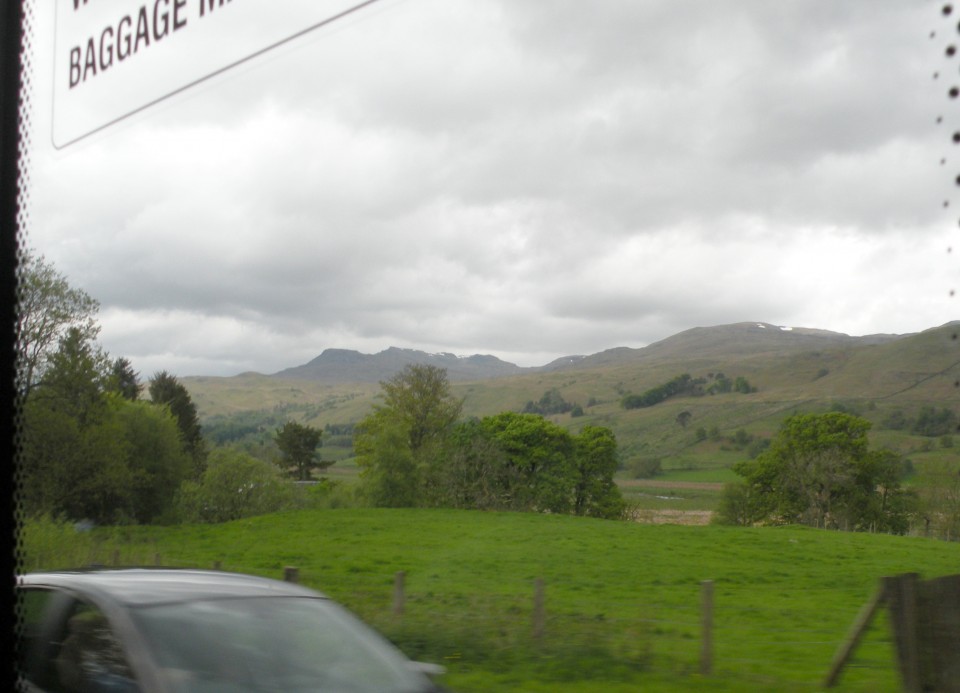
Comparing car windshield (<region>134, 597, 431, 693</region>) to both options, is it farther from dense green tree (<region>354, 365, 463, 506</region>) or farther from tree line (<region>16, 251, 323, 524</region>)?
dense green tree (<region>354, 365, 463, 506</region>)

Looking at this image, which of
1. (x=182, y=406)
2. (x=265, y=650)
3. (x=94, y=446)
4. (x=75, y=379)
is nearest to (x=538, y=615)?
(x=265, y=650)

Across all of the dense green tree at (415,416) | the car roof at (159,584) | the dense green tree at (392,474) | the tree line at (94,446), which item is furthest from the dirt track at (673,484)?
the car roof at (159,584)

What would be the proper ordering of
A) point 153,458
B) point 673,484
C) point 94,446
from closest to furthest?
1. point 94,446
2. point 153,458
3. point 673,484

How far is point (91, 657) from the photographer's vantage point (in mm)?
3688

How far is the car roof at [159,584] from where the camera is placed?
3957 millimetres

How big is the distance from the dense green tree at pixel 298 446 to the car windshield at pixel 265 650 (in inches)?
2594

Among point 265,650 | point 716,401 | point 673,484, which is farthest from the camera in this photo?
point 716,401

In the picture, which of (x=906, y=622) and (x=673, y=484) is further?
(x=673, y=484)

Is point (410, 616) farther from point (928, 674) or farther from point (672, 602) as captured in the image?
point (672, 602)

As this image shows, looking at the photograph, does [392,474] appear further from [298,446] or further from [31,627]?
[31,627]

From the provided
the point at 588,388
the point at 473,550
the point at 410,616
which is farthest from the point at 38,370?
the point at 588,388

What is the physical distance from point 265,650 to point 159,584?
0.77 m

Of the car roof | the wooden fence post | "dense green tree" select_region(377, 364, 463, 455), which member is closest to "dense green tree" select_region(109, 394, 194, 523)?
"dense green tree" select_region(377, 364, 463, 455)

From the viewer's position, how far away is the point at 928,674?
22.8 ft
